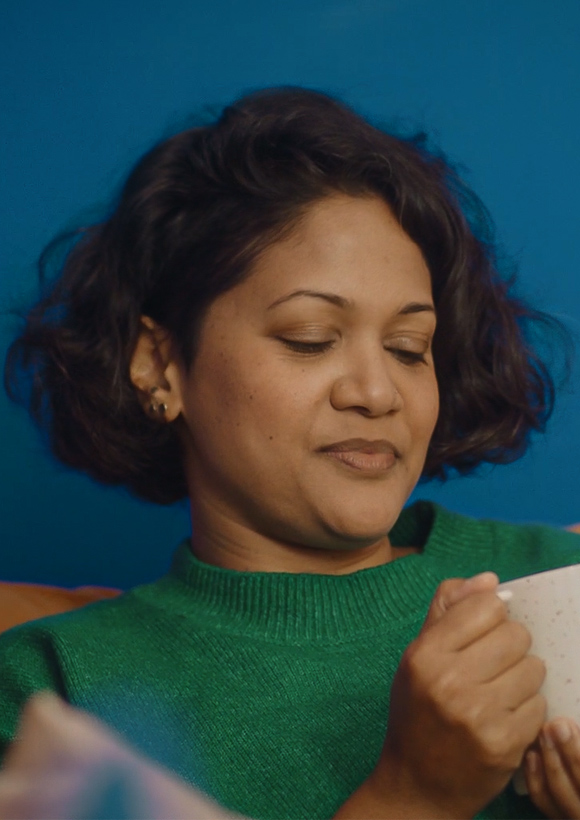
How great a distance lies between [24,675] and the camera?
1.10m

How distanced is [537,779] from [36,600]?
0.79 metres

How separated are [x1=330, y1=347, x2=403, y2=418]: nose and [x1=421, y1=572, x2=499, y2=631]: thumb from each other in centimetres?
27

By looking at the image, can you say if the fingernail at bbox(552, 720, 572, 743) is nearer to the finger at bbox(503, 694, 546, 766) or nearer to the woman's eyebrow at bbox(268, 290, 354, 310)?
the finger at bbox(503, 694, 546, 766)

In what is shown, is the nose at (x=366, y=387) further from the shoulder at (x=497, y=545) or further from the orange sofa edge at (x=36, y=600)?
the orange sofa edge at (x=36, y=600)

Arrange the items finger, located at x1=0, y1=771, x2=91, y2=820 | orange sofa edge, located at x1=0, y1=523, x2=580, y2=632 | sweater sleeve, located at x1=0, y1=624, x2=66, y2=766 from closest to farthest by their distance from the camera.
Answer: finger, located at x1=0, y1=771, x2=91, y2=820
sweater sleeve, located at x1=0, y1=624, x2=66, y2=766
orange sofa edge, located at x1=0, y1=523, x2=580, y2=632

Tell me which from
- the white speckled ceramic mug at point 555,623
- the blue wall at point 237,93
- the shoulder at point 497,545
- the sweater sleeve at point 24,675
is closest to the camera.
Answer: the white speckled ceramic mug at point 555,623

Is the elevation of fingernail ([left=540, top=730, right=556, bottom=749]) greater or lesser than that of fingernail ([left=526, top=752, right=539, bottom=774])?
greater

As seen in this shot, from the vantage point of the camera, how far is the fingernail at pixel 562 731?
76cm

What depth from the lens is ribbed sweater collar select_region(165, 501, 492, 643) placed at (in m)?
1.11

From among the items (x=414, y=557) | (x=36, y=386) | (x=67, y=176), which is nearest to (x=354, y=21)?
(x=67, y=176)

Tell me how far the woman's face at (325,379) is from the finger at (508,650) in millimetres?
325

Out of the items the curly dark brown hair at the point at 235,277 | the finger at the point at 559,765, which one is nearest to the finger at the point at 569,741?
the finger at the point at 559,765

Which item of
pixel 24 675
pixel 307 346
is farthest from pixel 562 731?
pixel 24 675

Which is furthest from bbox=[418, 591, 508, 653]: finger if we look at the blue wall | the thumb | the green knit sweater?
the blue wall
